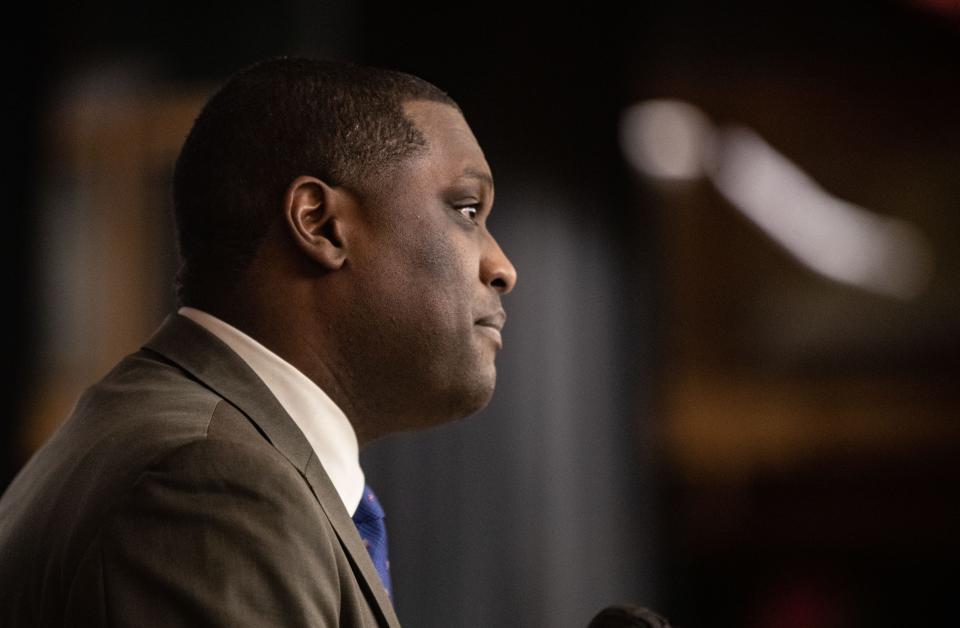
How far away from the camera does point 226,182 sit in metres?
1.20

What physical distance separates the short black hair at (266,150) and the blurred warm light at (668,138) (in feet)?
10.1

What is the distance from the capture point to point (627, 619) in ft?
3.29

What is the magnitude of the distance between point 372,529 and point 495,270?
280 millimetres

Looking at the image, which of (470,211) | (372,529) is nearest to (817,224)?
(470,211)

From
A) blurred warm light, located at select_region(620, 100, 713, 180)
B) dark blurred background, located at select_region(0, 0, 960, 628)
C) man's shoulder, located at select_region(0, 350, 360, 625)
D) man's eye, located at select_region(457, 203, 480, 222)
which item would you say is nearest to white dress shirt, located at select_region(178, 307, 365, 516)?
man's shoulder, located at select_region(0, 350, 360, 625)

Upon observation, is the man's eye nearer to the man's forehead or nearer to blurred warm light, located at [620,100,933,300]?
the man's forehead

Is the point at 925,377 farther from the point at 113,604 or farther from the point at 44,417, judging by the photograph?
the point at 113,604

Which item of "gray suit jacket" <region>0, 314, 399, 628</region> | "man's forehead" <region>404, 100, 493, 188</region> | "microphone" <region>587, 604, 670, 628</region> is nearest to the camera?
"gray suit jacket" <region>0, 314, 399, 628</region>

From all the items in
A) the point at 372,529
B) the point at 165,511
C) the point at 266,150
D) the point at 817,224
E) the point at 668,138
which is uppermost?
the point at 668,138

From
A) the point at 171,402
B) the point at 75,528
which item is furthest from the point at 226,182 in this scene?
the point at 75,528

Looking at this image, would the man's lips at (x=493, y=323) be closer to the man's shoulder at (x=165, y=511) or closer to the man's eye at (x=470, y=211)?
the man's eye at (x=470, y=211)

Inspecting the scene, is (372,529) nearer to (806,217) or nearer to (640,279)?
(640,279)

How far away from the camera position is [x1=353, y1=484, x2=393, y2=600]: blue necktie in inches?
47.8

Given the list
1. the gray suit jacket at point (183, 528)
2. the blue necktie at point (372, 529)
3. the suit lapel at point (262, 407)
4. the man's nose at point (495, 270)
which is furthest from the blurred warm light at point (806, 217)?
the gray suit jacket at point (183, 528)
